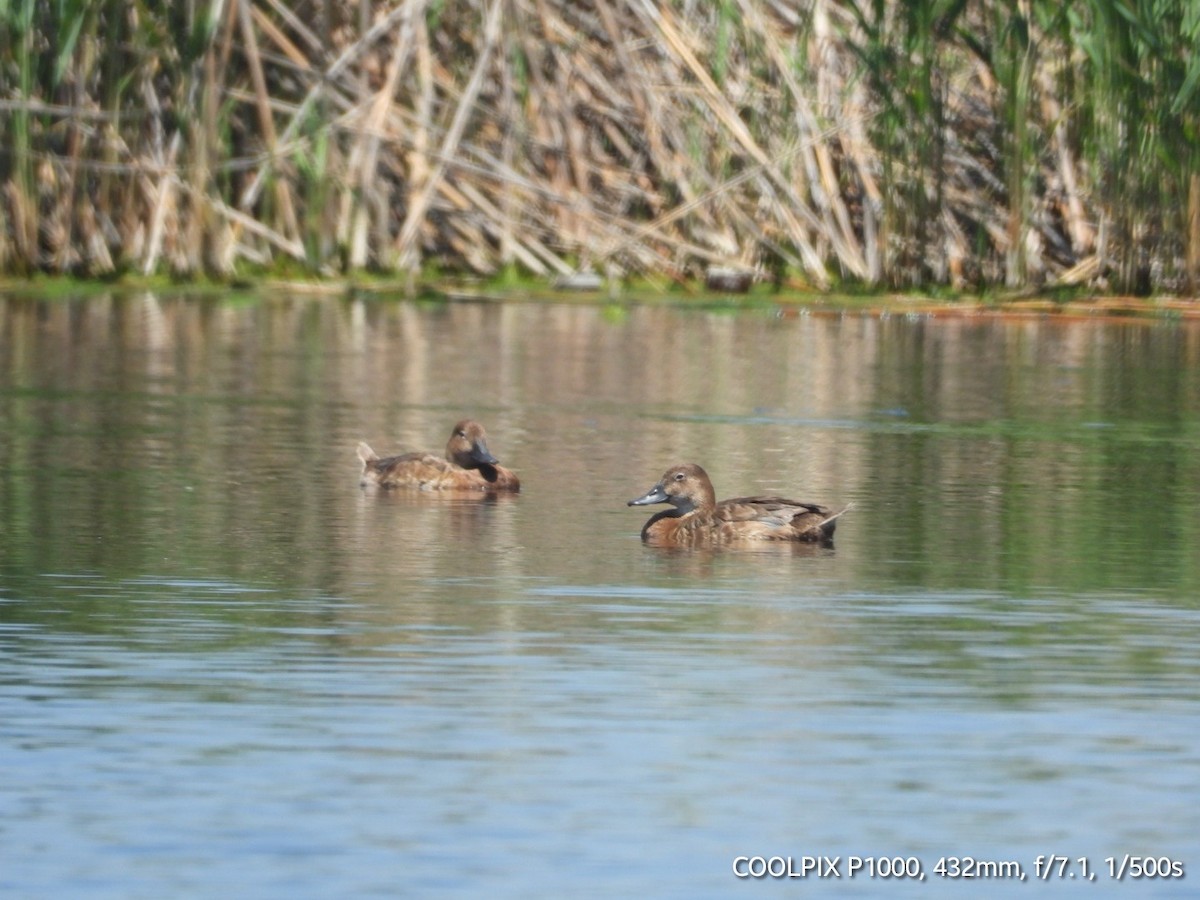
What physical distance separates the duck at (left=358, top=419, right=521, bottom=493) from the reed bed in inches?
311

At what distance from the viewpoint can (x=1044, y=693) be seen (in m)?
5.32

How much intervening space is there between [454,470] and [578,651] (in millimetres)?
3191

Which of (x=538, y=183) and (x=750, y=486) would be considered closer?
(x=750, y=486)

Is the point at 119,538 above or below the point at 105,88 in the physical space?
below

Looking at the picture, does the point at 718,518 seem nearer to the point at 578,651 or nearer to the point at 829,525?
the point at 829,525

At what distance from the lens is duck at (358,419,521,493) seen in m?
8.75

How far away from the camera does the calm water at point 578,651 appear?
4215 mm

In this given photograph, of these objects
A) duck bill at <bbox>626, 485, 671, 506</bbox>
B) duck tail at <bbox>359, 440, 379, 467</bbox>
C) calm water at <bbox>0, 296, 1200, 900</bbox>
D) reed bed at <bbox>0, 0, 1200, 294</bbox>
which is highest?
reed bed at <bbox>0, 0, 1200, 294</bbox>

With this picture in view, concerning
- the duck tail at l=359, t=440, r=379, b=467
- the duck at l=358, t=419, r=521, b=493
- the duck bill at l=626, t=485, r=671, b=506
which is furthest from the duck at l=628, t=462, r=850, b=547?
the duck tail at l=359, t=440, r=379, b=467

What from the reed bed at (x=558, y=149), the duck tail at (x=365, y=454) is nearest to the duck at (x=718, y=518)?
the duck tail at (x=365, y=454)

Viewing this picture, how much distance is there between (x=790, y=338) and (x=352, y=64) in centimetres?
442

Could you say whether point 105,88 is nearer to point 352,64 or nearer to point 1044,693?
point 352,64

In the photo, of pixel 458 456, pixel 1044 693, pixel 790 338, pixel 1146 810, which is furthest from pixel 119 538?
pixel 790 338

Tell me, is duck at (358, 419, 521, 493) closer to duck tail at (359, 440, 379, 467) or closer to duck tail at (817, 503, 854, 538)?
duck tail at (359, 440, 379, 467)
